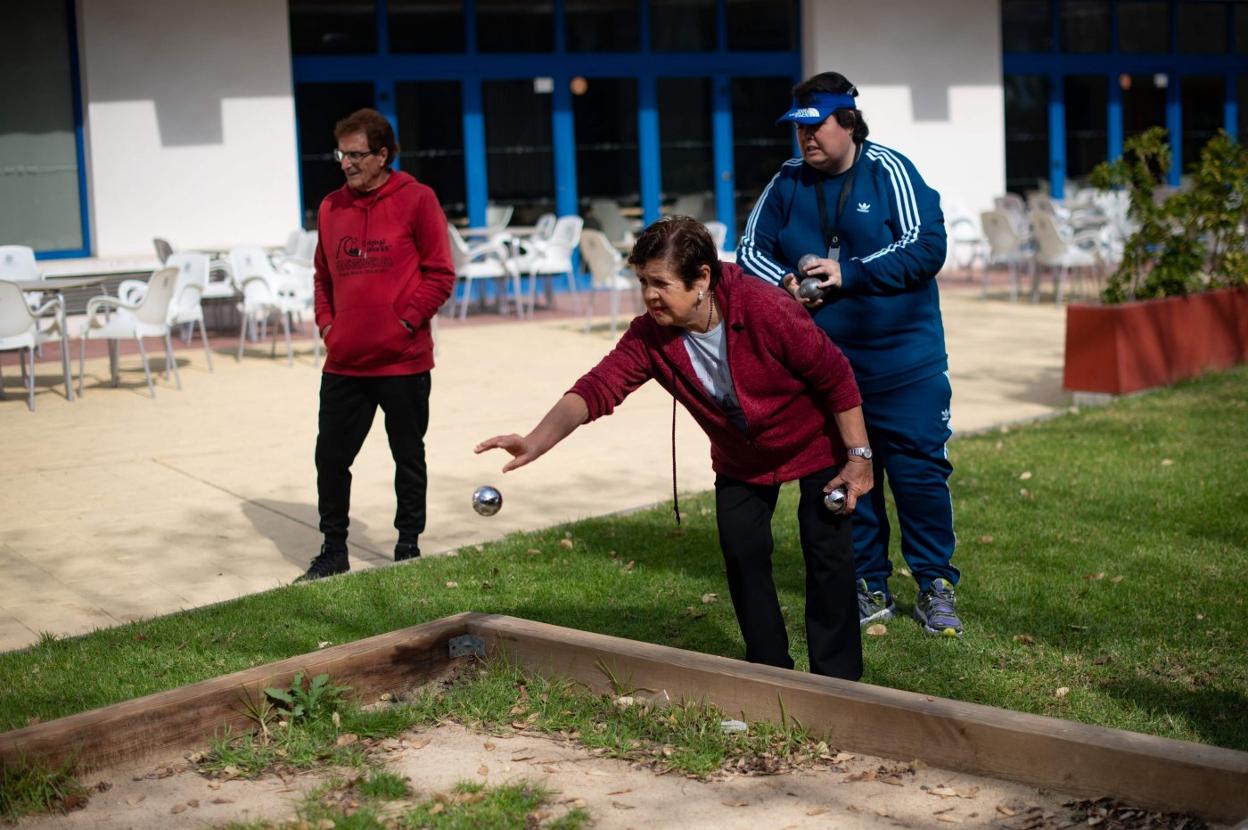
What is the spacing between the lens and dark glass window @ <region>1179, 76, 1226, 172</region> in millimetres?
25906

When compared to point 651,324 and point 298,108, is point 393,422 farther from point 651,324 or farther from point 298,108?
point 298,108

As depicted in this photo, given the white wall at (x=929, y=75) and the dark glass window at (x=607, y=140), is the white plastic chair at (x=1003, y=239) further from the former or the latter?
the dark glass window at (x=607, y=140)

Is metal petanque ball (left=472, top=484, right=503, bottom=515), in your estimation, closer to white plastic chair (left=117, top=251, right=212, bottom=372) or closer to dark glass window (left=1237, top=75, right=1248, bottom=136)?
white plastic chair (left=117, top=251, right=212, bottom=372)

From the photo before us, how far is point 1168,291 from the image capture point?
36.3 ft

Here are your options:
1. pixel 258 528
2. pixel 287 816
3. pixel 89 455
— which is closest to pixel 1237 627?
pixel 287 816

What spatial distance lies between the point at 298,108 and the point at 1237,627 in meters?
15.5

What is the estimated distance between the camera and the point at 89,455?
9.77 meters

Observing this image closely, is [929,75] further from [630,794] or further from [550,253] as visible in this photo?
[630,794]

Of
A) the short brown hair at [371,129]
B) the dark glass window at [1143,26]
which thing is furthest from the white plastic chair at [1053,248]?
the short brown hair at [371,129]

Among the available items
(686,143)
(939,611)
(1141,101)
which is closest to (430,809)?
(939,611)

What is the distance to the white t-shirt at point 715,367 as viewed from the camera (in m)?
4.23

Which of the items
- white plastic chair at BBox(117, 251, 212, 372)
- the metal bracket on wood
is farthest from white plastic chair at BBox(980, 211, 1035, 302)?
the metal bracket on wood

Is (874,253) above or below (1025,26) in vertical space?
below

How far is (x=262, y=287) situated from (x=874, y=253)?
32.7ft
